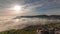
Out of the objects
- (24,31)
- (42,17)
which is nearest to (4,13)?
(24,31)

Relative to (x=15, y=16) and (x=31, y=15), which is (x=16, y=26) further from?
(x=31, y=15)

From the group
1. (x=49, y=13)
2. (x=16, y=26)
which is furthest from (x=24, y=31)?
(x=49, y=13)

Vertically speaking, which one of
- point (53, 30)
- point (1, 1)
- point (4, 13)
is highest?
point (1, 1)

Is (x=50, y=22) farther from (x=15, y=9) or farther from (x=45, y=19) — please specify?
(x=15, y=9)

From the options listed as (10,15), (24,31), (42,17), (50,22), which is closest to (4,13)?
(10,15)

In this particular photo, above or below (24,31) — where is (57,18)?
above

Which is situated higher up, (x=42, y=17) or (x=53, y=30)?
(x=42, y=17)

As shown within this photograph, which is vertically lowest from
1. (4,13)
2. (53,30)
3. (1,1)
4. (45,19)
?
(53,30)

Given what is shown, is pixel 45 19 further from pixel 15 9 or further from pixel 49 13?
pixel 15 9
